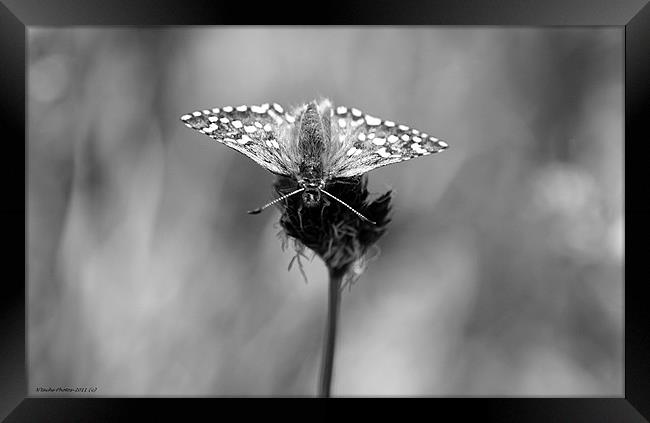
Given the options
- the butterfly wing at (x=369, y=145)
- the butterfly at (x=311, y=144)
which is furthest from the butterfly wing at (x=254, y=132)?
the butterfly wing at (x=369, y=145)

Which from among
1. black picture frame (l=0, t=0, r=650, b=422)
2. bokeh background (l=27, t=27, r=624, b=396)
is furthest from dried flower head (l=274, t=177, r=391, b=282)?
bokeh background (l=27, t=27, r=624, b=396)

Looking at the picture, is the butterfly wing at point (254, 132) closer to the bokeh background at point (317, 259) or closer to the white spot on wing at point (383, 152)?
the white spot on wing at point (383, 152)

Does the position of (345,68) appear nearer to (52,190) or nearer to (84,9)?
(84,9)

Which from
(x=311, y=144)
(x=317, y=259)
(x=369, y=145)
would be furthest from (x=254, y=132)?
(x=317, y=259)

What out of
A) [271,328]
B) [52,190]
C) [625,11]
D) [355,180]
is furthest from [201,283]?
[625,11]

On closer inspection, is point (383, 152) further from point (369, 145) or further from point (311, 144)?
point (311, 144)

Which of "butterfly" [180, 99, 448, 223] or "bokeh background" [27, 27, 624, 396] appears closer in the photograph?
"butterfly" [180, 99, 448, 223]

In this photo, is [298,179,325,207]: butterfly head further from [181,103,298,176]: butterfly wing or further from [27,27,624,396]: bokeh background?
[27,27,624,396]: bokeh background
